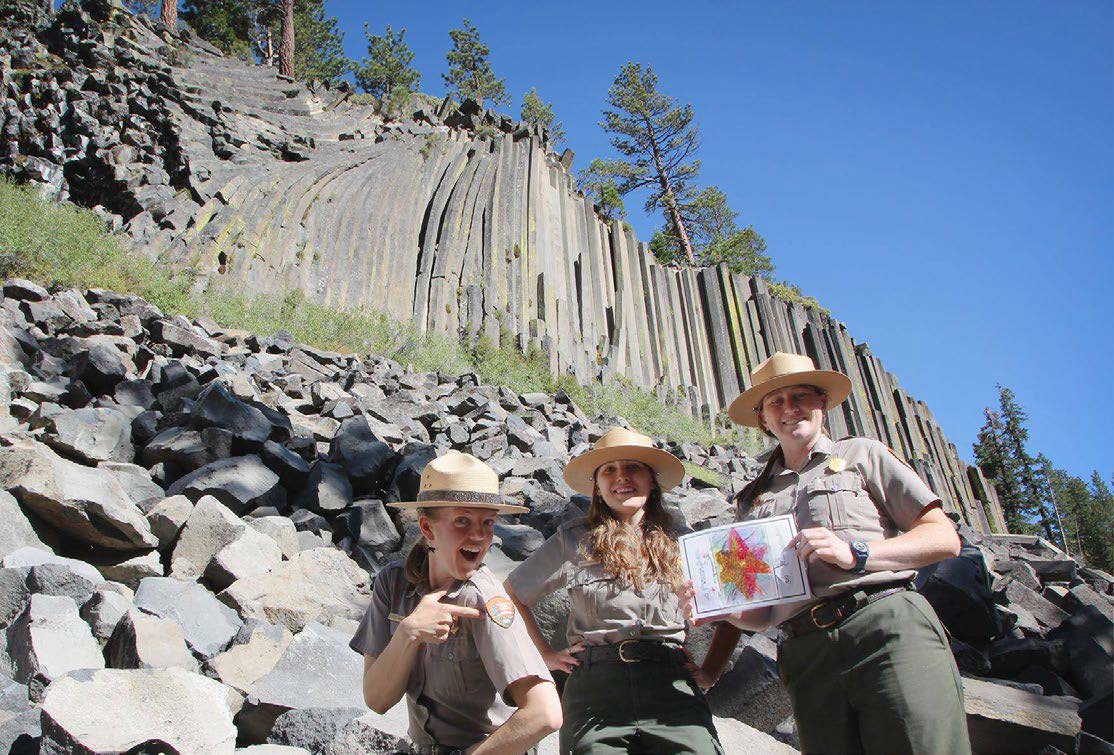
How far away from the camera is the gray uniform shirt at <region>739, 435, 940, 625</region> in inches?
93.4

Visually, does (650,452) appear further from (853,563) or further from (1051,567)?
(1051,567)

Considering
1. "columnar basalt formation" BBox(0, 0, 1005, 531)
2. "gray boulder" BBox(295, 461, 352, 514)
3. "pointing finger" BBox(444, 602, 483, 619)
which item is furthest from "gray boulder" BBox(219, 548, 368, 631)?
"columnar basalt formation" BBox(0, 0, 1005, 531)

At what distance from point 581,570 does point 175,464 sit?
4.11m

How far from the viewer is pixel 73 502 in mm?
4199

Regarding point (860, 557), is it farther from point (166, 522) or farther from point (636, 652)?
point (166, 522)

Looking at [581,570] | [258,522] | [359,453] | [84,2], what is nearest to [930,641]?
[581,570]

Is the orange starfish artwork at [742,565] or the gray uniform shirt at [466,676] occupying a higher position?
the orange starfish artwork at [742,565]

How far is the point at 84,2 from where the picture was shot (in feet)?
56.7

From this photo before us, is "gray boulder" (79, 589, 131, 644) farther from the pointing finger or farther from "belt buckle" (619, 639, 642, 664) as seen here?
"belt buckle" (619, 639, 642, 664)

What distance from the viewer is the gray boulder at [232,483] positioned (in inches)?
198

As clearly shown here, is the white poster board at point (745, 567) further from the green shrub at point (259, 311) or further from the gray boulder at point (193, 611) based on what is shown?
the green shrub at point (259, 311)

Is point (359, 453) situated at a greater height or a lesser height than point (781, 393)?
greater

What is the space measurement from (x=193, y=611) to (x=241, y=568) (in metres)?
0.50

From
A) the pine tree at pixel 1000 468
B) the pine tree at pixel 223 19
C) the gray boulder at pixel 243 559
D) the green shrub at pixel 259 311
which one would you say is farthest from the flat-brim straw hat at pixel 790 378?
the pine tree at pixel 1000 468
